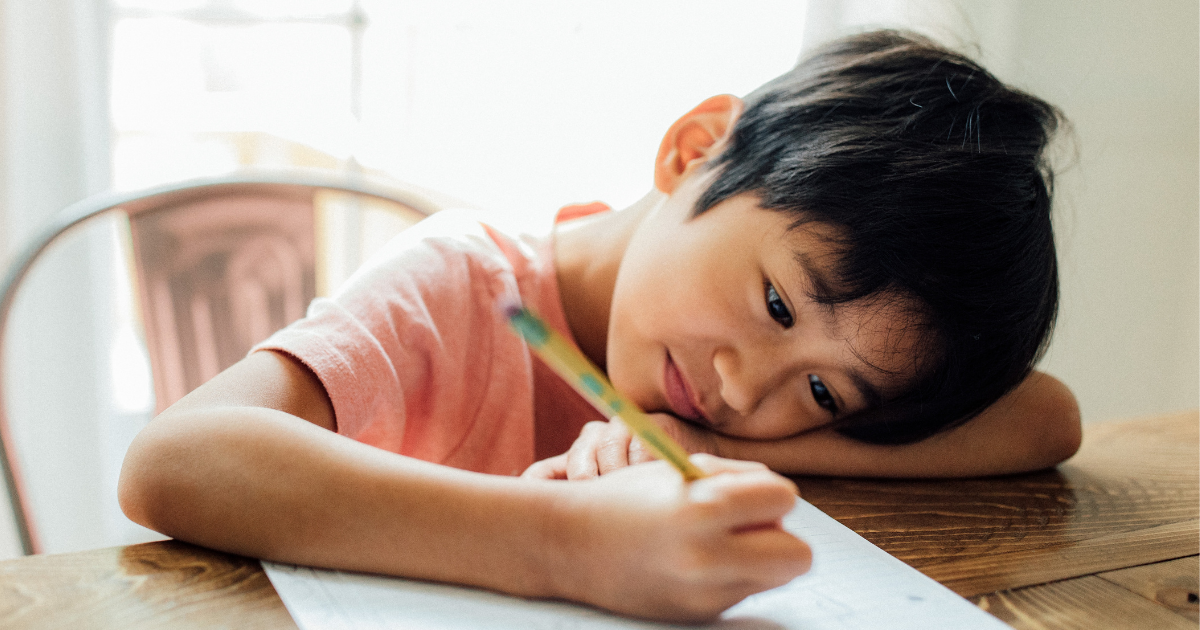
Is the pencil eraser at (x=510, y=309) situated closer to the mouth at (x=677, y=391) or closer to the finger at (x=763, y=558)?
the finger at (x=763, y=558)

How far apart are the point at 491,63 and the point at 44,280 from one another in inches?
28.1

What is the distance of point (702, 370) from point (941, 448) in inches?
6.9

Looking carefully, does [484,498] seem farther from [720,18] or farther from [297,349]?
[720,18]

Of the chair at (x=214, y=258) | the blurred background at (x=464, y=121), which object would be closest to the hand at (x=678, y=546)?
the chair at (x=214, y=258)

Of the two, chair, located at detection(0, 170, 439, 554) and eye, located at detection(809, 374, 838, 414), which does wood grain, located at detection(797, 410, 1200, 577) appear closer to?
eye, located at detection(809, 374, 838, 414)

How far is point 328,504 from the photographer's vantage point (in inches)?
13.5

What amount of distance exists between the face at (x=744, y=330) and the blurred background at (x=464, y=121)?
71cm

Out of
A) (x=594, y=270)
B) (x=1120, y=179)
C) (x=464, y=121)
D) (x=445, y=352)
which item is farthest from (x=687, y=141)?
(x=1120, y=179)

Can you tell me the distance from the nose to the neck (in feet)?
0.63

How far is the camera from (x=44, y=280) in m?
1.12

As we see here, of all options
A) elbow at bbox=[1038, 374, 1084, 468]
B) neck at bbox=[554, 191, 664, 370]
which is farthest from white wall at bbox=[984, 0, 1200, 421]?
neck at bbox=[554, 191, 664, 370]

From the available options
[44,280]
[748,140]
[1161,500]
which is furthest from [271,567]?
[44,280]

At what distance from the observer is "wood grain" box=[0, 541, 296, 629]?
30 centimetres

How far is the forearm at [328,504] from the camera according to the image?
33 cm
